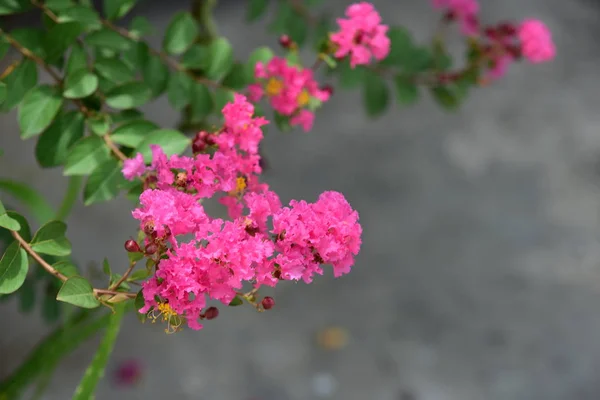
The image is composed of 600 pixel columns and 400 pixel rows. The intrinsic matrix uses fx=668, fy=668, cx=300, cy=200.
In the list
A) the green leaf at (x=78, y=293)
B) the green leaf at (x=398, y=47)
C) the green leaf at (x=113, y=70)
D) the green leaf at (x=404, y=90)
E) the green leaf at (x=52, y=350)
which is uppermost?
the green leaf at (x=398, y=47)

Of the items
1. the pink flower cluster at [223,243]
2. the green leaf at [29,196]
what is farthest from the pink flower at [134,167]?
the green leaf at [29,196]

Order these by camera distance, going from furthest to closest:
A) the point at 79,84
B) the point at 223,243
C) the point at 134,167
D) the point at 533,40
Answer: the point at 533,40
the point at 79,84
the point at 134,167
the point at 223,243

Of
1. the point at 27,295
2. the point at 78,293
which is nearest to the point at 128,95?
the point at 78,293

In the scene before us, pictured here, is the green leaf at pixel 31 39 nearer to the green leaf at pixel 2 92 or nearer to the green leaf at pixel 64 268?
the green leaf at pixel 2 92

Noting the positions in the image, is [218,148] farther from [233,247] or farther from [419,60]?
[419,60]

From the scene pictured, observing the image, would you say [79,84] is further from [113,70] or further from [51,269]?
[51,269]

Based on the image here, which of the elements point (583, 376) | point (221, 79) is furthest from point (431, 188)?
point (221, 79)
